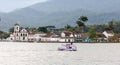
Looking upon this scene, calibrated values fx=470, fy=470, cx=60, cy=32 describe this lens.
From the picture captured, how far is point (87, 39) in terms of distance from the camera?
199125 mm

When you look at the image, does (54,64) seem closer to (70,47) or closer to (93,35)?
(70,47)

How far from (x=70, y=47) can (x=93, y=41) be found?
108787 mm

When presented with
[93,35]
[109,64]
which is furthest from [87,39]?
[109,64]

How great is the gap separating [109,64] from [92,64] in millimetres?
1928

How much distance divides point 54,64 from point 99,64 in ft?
15.5

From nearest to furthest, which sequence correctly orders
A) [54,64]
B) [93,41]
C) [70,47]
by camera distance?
[54,64] < [70,47] < [93,41]

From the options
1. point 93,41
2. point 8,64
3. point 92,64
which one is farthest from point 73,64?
point 93,41

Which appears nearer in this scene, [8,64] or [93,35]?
[8,64]

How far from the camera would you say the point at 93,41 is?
639ft

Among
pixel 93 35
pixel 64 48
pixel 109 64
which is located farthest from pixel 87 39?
pixel 109 64

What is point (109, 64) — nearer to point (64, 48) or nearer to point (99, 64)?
point (99, 64)

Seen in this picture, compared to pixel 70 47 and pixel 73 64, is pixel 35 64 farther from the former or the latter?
pixel 70 47

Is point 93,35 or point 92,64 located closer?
point 92,64

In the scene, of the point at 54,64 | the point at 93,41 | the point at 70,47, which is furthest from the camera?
the point at 93,41
